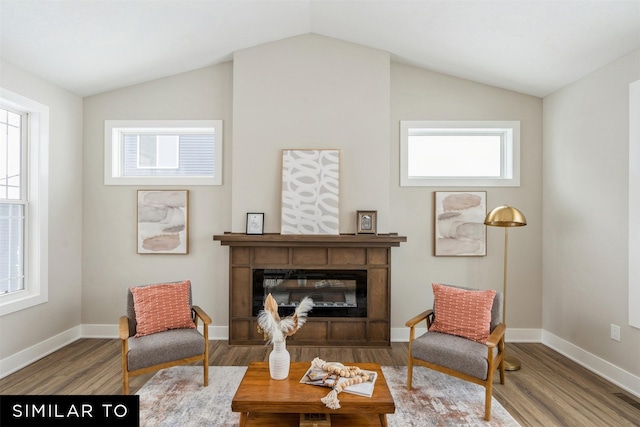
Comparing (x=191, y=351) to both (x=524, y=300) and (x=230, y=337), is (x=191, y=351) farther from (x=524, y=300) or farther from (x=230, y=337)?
(x=524, y=300)

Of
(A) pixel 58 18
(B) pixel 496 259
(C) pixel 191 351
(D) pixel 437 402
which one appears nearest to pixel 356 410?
(D) pixel 437 402

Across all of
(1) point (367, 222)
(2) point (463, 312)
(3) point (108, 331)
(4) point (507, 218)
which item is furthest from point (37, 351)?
(4) point (507, 218)

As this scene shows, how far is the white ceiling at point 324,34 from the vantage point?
2752mm

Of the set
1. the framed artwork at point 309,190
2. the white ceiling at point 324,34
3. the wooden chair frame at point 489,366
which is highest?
the white ceiling at point 324,34

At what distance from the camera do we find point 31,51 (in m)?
3.10

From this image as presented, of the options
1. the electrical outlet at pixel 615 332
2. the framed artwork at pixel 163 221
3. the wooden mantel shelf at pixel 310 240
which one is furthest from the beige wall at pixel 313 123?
the electrical outlet at pixel 615 332

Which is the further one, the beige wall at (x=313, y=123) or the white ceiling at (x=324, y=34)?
the beige wall at (x=313, y=123)

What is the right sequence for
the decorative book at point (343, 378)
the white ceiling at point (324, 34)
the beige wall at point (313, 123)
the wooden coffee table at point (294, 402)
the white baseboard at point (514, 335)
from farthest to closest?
1. the white baseboard at point (514, 335)
2. the beige wall at point (313, 123)
3. the white ceiling at point (324, 34)
4. the decorative book at point (343, 378)
5. the wooden coffee table at point (294, 402)

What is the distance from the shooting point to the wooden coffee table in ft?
6.49

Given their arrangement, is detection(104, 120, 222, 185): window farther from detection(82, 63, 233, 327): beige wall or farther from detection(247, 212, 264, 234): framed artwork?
detection(247, 212, 264, 234): framed artwork

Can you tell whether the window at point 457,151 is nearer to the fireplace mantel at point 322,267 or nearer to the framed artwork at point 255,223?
the fireplace mantel at point 322,267

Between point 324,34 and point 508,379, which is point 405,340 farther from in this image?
point 324,34

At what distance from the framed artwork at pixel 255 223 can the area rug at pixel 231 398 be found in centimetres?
140

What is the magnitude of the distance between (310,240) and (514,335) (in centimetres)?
264
